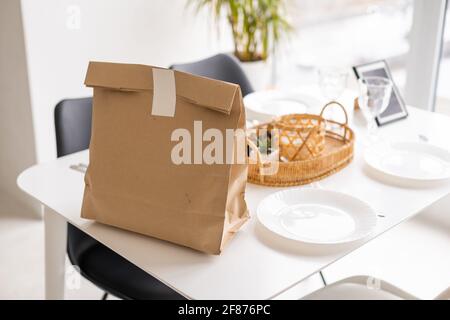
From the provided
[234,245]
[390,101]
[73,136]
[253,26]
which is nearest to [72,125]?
[73,136]

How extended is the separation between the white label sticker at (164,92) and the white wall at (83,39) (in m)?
1.50

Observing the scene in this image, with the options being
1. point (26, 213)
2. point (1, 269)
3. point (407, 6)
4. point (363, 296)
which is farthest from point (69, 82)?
point (363, 296)

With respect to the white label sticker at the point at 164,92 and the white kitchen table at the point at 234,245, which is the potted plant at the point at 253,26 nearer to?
the white kitchen table at the point at 234,245

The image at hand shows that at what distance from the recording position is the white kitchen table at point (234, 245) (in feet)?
3.49

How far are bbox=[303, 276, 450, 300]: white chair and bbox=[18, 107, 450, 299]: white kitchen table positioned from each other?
0.13 m

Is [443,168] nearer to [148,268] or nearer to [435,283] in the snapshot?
[435,283]

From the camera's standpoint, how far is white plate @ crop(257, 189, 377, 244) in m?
1.20

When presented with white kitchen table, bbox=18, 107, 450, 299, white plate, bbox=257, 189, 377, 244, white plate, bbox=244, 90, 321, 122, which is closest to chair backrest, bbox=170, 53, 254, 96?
white plate, bbox=244, 90, 321, 122

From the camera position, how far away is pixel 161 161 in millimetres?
1149

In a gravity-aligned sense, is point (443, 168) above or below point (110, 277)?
above

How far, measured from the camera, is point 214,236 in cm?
112

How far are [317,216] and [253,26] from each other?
1925mm

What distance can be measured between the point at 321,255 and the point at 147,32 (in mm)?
1959

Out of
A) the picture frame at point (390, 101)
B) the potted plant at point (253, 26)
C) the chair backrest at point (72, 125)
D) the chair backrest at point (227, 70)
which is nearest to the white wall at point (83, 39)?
the potted plant at point (253, 26)
